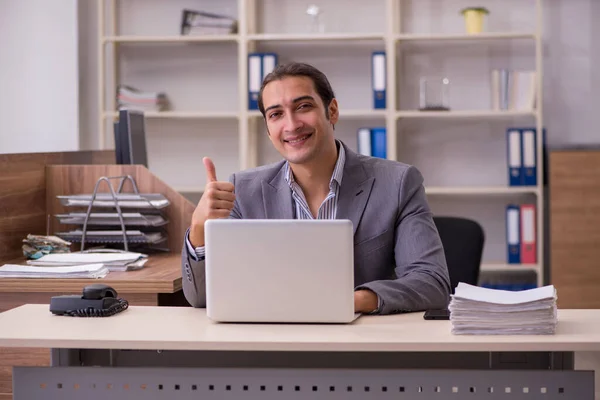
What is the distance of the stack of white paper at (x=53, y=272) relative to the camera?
8.55ft

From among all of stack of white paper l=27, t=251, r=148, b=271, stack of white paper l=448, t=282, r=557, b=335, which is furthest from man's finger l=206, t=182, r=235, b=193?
stack of white paper l=27, t=251, r=148, b=271

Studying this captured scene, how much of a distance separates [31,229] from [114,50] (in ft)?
7.64

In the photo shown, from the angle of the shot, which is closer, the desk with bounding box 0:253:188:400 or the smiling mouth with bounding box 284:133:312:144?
the smiling mouth with bounding box 284:133:312:144

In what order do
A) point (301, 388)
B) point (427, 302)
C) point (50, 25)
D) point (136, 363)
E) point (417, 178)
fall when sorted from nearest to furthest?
point (301, 388), point (136, 363), point (427, 302), point (417, 178), point (50, 25)

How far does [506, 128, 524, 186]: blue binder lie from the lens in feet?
16.2

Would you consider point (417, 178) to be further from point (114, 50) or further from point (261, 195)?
point (114, 50)

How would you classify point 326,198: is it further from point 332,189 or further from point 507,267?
point 507,267

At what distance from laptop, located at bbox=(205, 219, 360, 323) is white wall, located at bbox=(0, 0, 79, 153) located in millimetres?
3672

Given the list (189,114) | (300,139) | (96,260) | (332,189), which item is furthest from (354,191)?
(189,114)

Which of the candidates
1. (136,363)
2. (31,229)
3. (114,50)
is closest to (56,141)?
(114,50)

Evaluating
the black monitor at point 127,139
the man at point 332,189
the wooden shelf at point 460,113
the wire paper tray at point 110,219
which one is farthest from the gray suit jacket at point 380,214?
the wooden shelf at point 460,113

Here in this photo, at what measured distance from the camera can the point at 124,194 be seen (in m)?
3.17

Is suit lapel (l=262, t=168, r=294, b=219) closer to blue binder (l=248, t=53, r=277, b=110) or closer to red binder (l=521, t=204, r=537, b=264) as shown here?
blue binder (l=248, t=53, r=277, b=110)

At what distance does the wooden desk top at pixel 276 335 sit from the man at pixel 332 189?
41 centimetres
